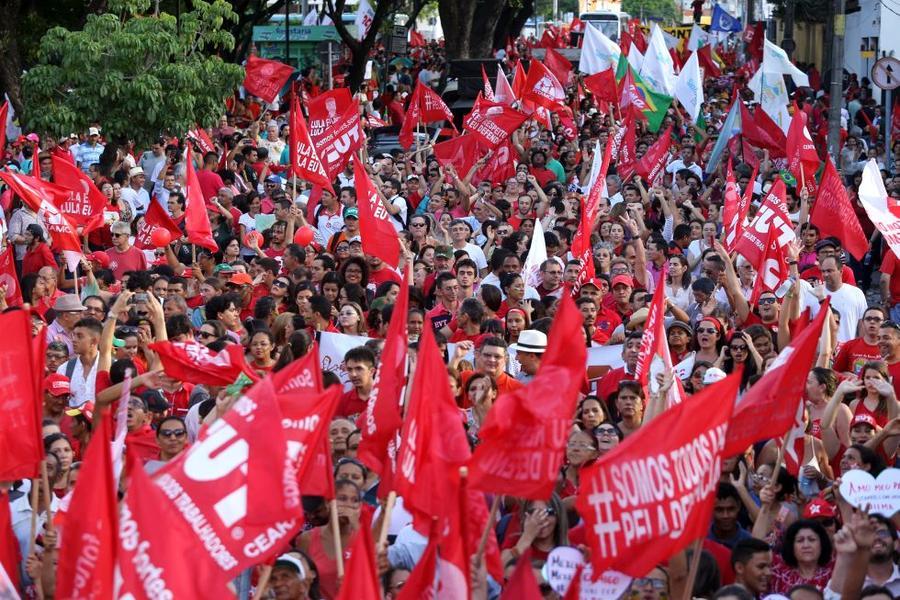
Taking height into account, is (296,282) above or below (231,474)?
below

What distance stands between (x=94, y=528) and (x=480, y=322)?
555 centimetres

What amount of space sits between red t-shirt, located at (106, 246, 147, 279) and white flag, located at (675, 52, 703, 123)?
9969 mm

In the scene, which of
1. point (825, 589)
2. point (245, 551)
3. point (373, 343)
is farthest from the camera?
point (373, 343)

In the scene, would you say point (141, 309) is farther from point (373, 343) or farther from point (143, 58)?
point (143, 58)

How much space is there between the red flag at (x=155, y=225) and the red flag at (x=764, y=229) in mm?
4729

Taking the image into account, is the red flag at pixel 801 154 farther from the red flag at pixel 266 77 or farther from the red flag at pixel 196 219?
the red flag at pixel 266 77

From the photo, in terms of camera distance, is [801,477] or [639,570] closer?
[639,570]

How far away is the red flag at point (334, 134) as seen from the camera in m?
16.9

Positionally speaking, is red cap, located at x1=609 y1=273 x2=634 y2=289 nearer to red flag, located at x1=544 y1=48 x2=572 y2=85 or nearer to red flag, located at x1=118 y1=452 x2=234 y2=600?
red flag, located at x1=118 y1=452 x2=234 y2=600

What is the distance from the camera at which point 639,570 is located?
621 cm

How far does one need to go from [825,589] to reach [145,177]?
41.1ft

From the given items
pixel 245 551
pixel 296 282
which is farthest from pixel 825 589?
pixel 296 282

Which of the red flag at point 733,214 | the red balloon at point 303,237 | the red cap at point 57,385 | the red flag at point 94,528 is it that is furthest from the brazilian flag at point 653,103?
the red flag at point 94,528

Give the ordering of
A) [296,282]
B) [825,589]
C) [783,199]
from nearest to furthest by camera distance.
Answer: [825,589] < [296,282] < [783,199]
